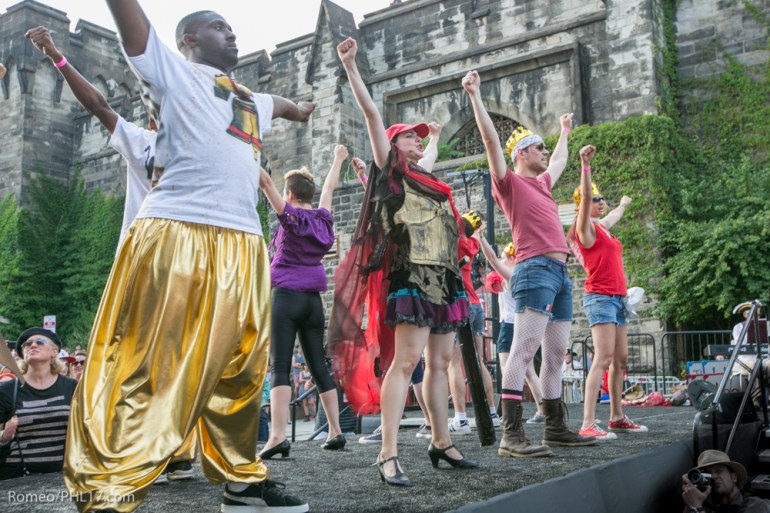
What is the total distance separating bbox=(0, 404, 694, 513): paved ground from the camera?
10.6ft

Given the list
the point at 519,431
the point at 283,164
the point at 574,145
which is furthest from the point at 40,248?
the point at 519,431

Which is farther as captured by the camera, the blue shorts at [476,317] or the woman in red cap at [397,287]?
the blue shorts at [476,317]

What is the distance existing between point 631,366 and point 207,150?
13.7 m

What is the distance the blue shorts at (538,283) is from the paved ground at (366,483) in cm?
94

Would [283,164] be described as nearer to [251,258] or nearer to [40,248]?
[40,248]

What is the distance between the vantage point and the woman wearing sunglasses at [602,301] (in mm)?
5828

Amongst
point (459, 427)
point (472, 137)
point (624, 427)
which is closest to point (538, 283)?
point (624, 427)

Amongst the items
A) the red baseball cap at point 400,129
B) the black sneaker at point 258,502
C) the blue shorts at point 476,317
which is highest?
the red baseball cap at point 400,129

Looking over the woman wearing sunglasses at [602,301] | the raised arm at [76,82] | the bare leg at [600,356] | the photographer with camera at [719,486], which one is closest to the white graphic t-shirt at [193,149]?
the raised arm at [76,82]

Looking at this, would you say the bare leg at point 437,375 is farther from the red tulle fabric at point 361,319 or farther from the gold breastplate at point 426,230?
the gold breastplate at point 426,230

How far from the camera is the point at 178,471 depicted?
4.11m

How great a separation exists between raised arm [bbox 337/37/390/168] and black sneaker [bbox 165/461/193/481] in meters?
1.93

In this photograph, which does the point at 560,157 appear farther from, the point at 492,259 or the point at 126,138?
the point at 126,138

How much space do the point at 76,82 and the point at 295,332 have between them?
229cm
